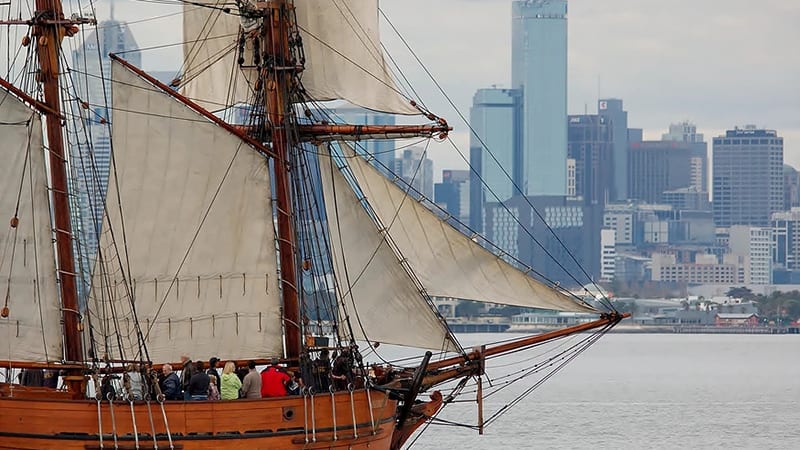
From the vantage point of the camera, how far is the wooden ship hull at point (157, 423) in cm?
3612

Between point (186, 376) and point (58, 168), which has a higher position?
point (58, 168)

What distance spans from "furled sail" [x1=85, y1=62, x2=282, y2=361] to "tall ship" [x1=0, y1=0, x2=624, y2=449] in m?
0.04

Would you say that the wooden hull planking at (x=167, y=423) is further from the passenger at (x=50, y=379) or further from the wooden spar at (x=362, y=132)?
the wooden spar at (x=362, y=132)

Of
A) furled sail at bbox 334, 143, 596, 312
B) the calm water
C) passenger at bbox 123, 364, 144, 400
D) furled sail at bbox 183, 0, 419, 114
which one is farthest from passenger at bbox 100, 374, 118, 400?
the calm water

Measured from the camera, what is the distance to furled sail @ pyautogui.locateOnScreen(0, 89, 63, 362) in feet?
124

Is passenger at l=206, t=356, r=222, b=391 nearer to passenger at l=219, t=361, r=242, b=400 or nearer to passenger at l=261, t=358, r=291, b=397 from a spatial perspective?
passenger at l=219, t=361, r=242, b=400

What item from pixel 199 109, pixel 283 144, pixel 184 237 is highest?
pixel 199 109

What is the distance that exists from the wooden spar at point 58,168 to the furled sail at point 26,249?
0.19 m

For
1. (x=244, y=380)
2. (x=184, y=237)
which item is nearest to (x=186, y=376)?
(x=244, y=380)

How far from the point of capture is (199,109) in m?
39.8

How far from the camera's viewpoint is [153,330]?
3944cm

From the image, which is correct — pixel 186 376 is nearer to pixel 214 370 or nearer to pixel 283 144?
pixel 214 370

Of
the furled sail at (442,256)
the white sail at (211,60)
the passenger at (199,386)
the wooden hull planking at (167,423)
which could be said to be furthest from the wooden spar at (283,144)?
the passenger at (199,386)

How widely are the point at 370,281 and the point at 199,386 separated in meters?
6.24
